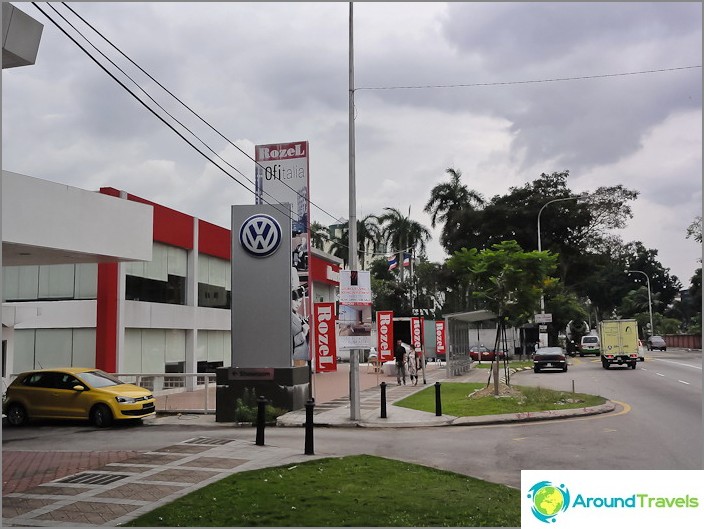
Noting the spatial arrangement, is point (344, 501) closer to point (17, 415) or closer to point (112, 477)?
point (112, 477)

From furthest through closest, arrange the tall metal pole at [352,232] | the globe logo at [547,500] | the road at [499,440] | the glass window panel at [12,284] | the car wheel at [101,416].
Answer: the glass window panel at [12,284] < the tall metal pole at [352,232] < the car wheel at [101,416] < the road at [499,440] < the globe logo at [547,500]

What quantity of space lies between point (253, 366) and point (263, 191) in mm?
10898

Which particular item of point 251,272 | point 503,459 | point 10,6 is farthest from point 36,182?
point 503,459

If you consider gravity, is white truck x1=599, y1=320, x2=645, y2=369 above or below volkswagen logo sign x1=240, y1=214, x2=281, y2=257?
below

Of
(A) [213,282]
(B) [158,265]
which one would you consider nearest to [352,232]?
(B) [158,265]

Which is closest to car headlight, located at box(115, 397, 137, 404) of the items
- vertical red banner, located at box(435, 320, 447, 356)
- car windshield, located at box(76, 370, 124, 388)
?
car windshield, located at box(76, 370, 124, 388)

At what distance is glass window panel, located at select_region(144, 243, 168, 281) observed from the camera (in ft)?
87.5

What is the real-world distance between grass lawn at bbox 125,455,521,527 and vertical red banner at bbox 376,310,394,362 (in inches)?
927

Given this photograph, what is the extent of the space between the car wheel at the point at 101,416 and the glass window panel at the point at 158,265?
9626 mm

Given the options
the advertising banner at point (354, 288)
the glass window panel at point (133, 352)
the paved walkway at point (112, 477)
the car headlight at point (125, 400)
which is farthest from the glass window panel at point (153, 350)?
the paved walkway at point (112, 477)

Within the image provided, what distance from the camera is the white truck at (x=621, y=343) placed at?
3828 centimetres

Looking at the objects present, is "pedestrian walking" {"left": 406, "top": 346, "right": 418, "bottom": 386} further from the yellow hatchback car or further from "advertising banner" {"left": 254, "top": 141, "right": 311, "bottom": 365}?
the yellow hatchback car

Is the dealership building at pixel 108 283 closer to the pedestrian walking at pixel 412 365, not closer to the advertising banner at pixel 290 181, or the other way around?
the advertising banner at pixel 290 181

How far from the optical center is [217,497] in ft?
28.1
